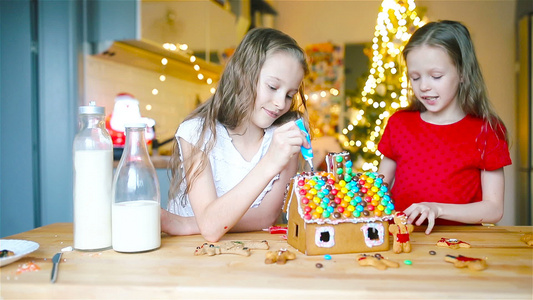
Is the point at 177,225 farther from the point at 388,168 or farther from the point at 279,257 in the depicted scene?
the point at 388,168

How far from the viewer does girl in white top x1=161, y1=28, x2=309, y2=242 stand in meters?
0.99

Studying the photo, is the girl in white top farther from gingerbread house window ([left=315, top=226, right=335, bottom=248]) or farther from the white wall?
the white wall

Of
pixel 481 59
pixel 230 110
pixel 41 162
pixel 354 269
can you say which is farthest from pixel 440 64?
pixel 481 59

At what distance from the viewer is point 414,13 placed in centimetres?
282

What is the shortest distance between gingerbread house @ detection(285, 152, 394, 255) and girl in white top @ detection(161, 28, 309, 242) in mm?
95

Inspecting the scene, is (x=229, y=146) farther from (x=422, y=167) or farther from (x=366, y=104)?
(x=366, y=104)

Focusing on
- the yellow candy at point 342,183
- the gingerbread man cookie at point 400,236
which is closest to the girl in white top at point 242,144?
→ the yellow candy at point 342,183

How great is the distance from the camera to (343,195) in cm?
88

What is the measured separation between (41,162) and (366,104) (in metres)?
2.03

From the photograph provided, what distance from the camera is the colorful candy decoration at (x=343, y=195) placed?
2.81 feet

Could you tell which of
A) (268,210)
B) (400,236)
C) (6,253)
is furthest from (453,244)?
(6,253)

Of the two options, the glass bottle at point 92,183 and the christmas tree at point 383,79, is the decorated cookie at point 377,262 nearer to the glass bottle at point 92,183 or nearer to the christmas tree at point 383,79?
the glass bottle at point 92,183

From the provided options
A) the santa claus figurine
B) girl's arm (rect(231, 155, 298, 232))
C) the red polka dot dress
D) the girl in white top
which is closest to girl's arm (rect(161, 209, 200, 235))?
the girl in white top

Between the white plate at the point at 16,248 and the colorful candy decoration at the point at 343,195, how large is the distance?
505mm
